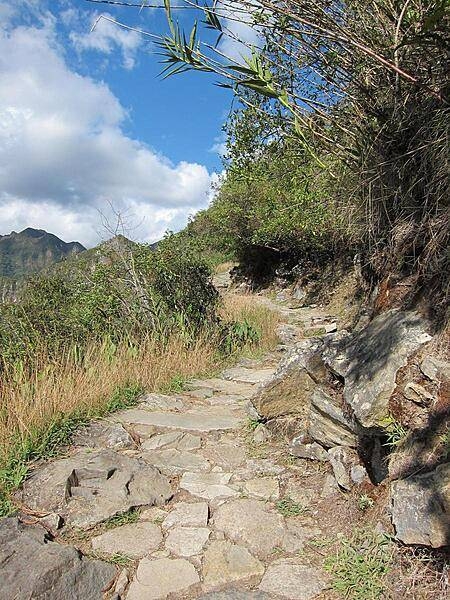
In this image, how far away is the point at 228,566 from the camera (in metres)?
2.37

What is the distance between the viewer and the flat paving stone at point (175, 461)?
135 inches

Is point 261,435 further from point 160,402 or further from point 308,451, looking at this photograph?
point 160,402

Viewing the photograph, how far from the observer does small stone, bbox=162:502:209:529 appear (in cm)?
277

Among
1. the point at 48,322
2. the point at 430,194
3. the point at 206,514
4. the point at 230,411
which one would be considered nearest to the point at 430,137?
the point at 430,194

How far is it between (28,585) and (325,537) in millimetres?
1429

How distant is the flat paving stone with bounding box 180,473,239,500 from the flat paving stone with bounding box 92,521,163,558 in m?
0.44

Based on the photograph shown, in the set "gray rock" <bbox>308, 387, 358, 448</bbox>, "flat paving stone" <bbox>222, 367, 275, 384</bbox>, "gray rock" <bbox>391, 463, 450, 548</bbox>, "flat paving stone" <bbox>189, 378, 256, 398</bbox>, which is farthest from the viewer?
"flat paving stone" <bbox>222, 367, 275, 384</bbox>

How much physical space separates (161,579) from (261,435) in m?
1.69

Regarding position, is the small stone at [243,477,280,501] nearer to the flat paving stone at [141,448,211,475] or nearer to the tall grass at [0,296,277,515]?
the flat paving stone at [141,448,211,475]

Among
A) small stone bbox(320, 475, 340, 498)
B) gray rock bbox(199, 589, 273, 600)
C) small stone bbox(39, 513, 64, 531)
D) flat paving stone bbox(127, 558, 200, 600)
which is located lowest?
flat paving stone bbox(127, 558, 200, 600)

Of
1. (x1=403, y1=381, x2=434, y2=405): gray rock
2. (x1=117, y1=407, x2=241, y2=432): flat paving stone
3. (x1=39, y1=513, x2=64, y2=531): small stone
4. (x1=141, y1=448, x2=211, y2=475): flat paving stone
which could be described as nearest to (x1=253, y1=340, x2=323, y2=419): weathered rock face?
(x1=117, y1=407, x2=241, y2=432): flat paving stone

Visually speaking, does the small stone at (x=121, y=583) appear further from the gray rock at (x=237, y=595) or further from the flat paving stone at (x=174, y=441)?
the flat paving stone at (x=174, y=441)

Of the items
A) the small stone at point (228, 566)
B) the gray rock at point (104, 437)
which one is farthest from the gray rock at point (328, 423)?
the gray rock at point (104, 437)

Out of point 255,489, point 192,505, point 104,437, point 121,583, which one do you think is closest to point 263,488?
point 255,489
